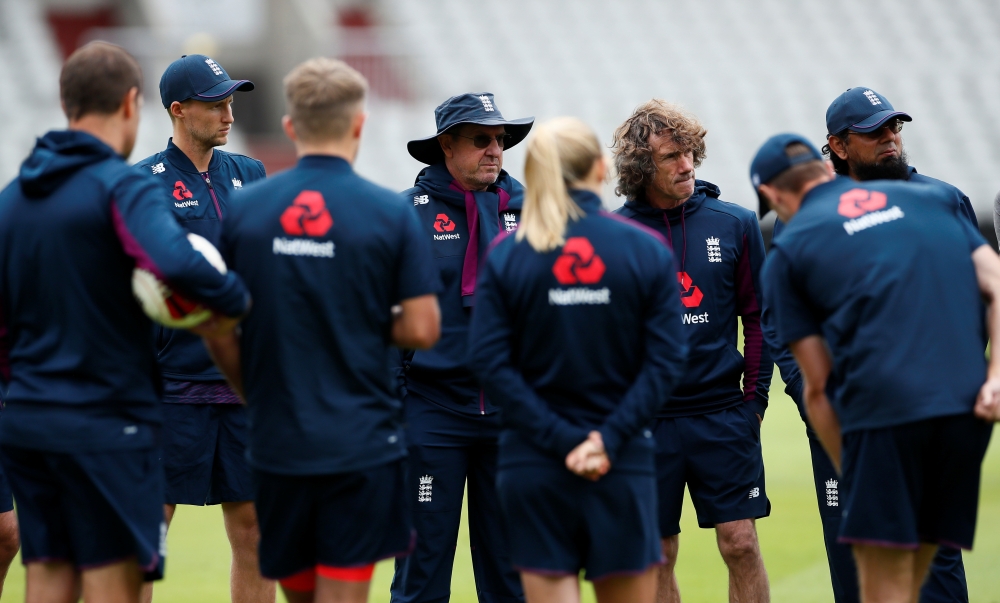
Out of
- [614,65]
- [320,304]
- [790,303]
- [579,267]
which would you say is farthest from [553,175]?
[614,65]

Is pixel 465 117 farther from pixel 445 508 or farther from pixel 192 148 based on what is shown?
pixel 445 508

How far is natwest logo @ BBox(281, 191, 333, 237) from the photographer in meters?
3.47

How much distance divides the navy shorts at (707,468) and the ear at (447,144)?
4.96ft

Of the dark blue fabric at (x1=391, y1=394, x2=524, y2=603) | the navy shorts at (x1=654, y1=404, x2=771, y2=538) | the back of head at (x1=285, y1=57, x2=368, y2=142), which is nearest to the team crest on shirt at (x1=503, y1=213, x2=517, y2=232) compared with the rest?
the dark blue fabric at (x1=391, y1=394, x2=524, y2=603)

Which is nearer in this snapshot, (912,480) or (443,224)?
(912,480)

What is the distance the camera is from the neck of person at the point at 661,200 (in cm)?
521

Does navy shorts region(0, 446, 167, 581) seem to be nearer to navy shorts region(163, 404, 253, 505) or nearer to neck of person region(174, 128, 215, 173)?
navy shorts region(163, 404, 253, 505)

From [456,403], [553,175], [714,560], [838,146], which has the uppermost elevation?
[838,146]

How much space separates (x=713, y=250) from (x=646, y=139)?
584 mm

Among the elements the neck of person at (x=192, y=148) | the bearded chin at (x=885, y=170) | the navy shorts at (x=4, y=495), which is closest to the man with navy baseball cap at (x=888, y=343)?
the bearded chin at (x=885, y=170)

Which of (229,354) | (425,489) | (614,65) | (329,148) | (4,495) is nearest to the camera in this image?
(329,148)

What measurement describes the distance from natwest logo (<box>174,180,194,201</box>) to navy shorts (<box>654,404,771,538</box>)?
2324 millimetres

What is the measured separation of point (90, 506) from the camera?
3.54 m

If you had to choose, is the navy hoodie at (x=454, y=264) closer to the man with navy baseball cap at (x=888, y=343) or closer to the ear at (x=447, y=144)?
the ear at (x=447, y=144)
